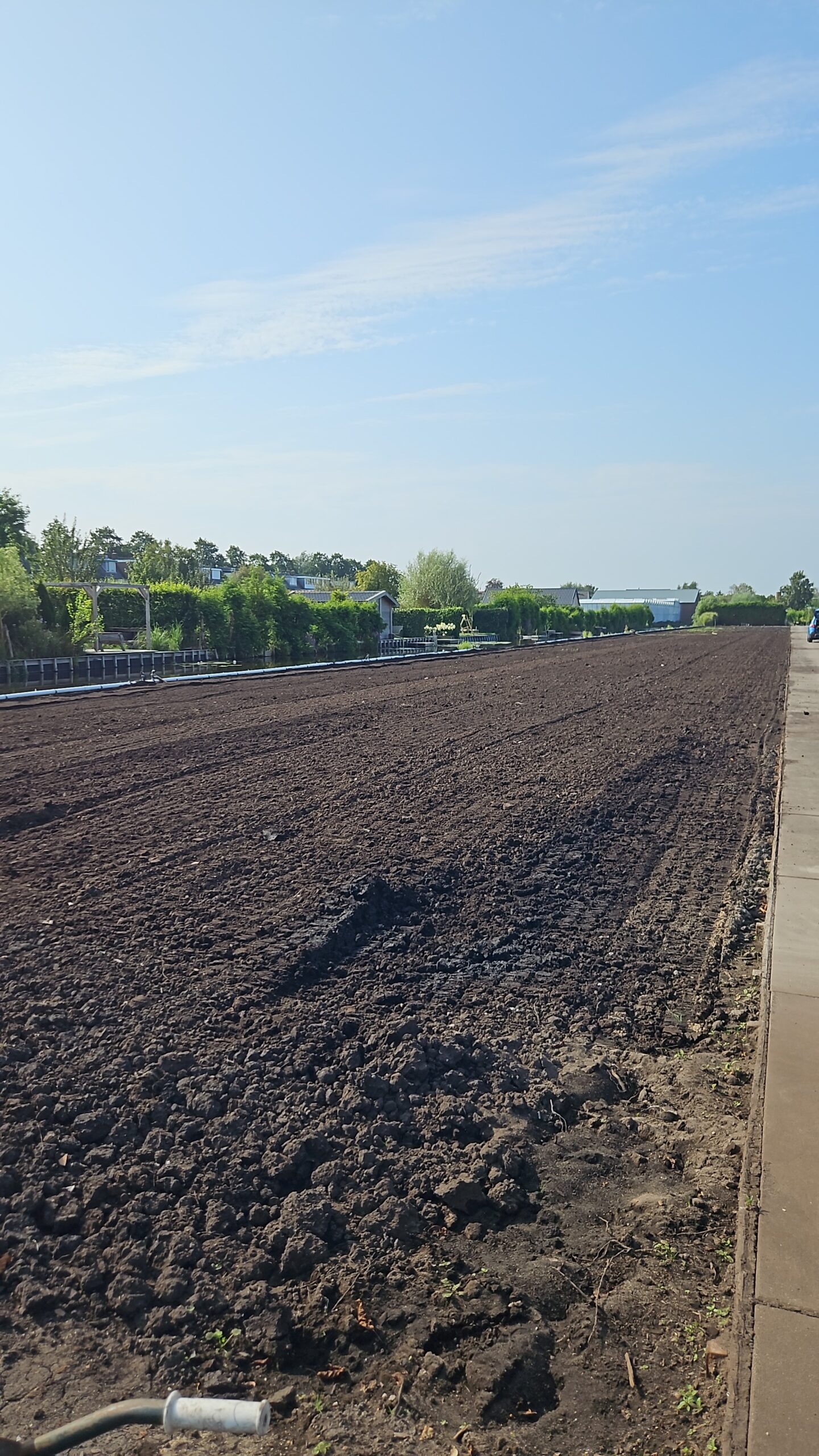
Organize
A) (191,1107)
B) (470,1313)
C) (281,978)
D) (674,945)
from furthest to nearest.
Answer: (674,945), (281,978), (191,1107), (470,1313)

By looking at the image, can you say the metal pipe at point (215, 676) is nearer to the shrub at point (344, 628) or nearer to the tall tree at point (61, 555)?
the shrub at point (344, 628)

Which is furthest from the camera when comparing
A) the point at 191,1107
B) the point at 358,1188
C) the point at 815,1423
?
the point at 191,1107

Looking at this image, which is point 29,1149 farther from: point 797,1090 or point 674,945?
point 674,945

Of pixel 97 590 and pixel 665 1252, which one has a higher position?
pixel 97 590

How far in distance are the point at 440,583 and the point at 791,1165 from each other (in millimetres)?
77810

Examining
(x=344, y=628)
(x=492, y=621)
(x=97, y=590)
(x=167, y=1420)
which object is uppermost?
(x=97, y=590)

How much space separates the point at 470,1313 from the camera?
306 cm

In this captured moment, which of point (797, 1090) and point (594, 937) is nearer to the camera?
point (797, 1090)

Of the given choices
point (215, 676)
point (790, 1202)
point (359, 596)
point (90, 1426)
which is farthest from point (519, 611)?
point (90, 1426)

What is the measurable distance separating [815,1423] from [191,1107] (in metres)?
2.56

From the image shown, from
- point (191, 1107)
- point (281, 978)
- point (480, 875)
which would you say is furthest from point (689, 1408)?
point (480, 875)

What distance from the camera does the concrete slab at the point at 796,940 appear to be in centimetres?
539

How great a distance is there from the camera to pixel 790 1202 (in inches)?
134

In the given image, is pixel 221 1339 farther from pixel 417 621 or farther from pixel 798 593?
pixel 798 593
